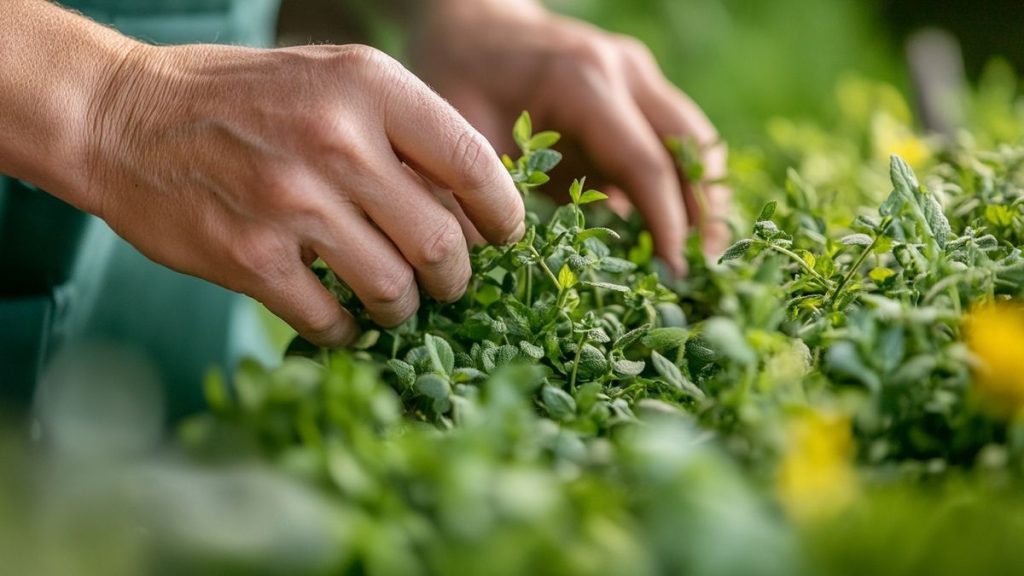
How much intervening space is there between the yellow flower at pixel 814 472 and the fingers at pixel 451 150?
0.34 metres

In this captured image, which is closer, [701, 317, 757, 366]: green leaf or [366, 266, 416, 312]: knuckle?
[701, 317, 757, 366]: green leaf

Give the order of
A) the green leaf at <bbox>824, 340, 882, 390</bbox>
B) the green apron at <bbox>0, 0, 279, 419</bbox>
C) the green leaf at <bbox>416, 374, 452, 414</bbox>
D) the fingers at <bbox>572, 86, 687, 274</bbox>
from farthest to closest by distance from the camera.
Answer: the green apron at <bbox>0, 0, 279, 419</bbox>
the fingers at <bbox>572, 86, 687, 274</bbox>
the green leaf at <bbox>416, 374, 452, 414</bbox>
the green leaf at <bbox>824, 340, 882, 390</bbox>

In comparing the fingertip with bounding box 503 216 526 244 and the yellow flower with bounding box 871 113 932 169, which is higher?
the yellow flower with bounding box 871 113 932 169

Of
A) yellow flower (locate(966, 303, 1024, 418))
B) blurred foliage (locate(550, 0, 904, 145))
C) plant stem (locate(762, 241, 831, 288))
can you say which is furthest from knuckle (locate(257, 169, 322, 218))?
blurred foliage (locate(550, 0, 904, 145))

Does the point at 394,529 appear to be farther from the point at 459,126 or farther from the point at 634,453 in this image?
the point at 459,126

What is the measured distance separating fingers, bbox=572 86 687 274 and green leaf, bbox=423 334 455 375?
42 centimetres

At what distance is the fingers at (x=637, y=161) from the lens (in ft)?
3.58

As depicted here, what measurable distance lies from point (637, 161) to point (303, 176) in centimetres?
46

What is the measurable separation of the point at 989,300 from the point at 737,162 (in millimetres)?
495

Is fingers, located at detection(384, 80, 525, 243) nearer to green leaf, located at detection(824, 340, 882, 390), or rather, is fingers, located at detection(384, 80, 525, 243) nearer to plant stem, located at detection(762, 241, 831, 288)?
plant stem, located at detection(762, 241, 831, 288)

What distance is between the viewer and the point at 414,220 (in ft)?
2.57

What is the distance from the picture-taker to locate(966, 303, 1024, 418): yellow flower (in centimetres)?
54

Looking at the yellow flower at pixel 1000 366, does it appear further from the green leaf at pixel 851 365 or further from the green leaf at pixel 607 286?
the green leaf at pixel 607 286

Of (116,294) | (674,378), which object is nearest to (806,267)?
(674,378)
